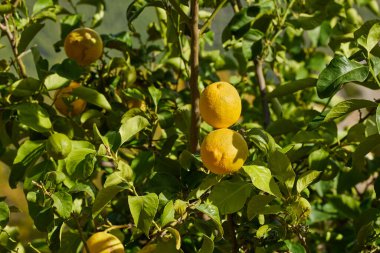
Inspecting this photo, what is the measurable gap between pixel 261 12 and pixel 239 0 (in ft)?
0.74

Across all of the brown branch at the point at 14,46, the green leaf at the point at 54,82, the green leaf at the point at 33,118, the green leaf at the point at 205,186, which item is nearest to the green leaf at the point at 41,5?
the brown branch at the point at 14,46

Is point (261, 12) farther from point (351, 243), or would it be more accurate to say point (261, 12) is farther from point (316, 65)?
point (351, 243)

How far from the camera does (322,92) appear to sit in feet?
3.31

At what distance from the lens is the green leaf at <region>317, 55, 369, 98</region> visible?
1.00 metres

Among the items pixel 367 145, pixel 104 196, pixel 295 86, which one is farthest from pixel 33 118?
pixel 367 145

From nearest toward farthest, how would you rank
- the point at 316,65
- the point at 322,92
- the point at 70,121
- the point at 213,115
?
the point at 322,92
the point at 213,115
the point at 70,121
the point at 316,65

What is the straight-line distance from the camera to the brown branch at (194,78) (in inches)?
44.6

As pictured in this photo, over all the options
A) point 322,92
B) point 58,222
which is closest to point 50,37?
point 58,222

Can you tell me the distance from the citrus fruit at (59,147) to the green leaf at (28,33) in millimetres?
376

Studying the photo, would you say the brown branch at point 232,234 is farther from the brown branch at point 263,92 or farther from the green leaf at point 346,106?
the brown branch at point 263,92

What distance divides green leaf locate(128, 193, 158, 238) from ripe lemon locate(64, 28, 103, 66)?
553 mm

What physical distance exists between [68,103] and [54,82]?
4.5 inches

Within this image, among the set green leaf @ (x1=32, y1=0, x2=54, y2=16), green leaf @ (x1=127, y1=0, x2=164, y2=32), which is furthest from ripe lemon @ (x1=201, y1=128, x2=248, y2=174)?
green leaf @ (x1=32, y1=0, x2=54, y2=16)

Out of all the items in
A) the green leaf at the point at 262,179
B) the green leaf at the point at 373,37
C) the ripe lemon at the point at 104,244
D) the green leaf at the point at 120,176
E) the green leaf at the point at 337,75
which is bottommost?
the ripe lemon at the point at 104,244
